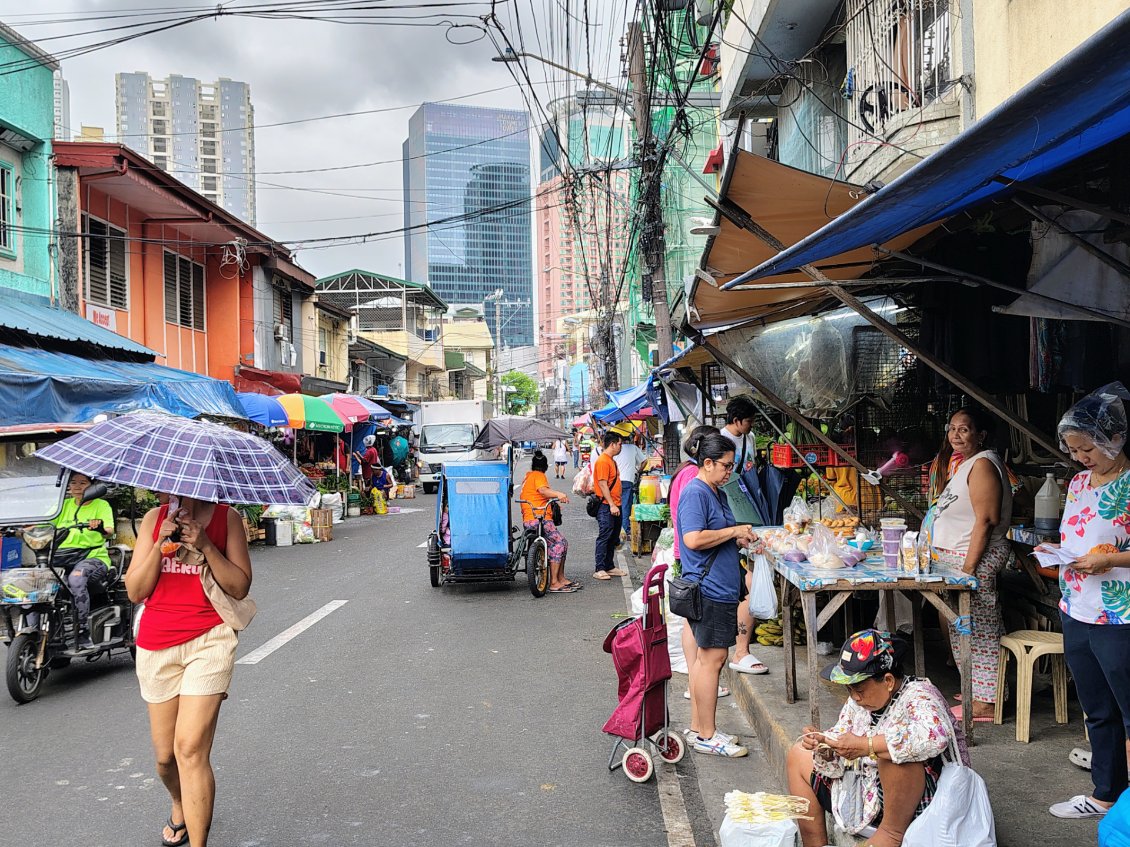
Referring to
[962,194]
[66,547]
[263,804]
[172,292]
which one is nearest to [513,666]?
[263,804]

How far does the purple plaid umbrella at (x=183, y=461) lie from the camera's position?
374 cm

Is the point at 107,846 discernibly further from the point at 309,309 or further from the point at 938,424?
the point at 309,309

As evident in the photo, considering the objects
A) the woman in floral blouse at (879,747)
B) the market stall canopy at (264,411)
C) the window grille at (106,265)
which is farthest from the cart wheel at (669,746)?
the window grille at (106,265)

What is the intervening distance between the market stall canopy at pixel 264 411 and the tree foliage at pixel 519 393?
89776 millimetres

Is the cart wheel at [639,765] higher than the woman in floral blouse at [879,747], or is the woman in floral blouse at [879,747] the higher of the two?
the woman in floral blouse at [879,747]

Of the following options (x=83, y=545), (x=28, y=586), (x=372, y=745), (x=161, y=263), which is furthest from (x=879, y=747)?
(x=161, y=263)

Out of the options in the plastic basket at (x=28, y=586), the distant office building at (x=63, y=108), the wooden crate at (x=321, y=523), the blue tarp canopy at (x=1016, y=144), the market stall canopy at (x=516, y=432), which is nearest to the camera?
the blue tarp canopy at (x=1016, y=144)

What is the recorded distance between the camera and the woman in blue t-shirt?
17.9ft

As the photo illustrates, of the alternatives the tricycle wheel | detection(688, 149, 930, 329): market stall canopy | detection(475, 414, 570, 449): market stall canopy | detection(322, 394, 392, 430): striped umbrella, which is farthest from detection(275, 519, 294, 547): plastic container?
detection(688, 149, 930, 329): market stall canopy

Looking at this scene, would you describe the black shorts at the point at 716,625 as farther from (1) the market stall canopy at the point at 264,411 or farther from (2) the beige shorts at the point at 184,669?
(1) the market stall canopy at the point at 264,411

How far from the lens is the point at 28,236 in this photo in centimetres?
1706

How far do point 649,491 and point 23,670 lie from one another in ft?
29.4

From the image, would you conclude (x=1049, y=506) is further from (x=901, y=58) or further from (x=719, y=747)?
(x=901, y=58)

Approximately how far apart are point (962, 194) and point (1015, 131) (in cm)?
A: 93
